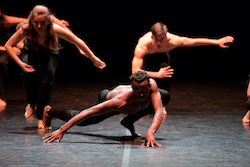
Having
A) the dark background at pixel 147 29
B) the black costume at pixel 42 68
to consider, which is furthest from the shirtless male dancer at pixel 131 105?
the dark background at pixel 147 29

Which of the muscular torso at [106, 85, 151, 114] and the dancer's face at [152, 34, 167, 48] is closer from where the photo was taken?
the muscular torso at [106, 85, 151, 114]

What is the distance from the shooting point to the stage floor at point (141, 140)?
2.80 meters

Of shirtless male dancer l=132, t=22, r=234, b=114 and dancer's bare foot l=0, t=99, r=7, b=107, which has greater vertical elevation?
shirtless male dancer l=132, t=22, r=234, b=114

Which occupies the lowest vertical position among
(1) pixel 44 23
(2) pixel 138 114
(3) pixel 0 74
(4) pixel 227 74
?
(4) pixel 227 74

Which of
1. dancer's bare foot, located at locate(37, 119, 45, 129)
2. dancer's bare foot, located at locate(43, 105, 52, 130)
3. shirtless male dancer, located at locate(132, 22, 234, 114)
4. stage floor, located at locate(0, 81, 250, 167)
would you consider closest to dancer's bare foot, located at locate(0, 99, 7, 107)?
stage floor, located at locate(0, 81, 250, 167)

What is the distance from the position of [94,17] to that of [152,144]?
234 inches

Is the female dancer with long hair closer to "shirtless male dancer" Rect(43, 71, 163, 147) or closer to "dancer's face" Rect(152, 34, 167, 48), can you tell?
"shirtless male dancer" Rect(43, 71, 163, 147)

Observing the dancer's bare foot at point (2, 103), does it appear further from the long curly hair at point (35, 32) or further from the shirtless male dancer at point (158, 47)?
the shirtless male dancer at point (158, 47)

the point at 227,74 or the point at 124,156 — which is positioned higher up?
the point at 124,156

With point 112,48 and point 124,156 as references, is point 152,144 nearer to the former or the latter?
point 124,156

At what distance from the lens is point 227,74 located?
28.1 ft

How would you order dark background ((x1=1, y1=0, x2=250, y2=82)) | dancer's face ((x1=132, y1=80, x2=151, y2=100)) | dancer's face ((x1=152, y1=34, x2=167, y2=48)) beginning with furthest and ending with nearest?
dark background ((x1=1, y1=0, x2=250, y2=82)), dancer's face ((x1=152, y1=34, x2=167, y2=48)), dancer's face ((x1=132, y1=80, x2=151, y2=100))

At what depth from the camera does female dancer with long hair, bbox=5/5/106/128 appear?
12.2ft

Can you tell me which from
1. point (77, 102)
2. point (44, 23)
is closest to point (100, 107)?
point (44, 23)
